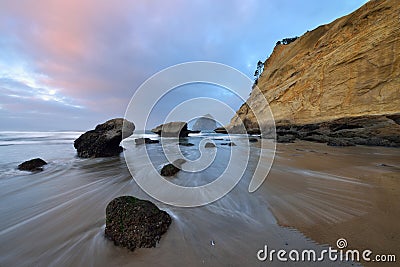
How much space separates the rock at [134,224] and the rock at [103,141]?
7.04 meters

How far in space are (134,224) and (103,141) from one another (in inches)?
297

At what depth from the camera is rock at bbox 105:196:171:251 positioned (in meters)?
1.81

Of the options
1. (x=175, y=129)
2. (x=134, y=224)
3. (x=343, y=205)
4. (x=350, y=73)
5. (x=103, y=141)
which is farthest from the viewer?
(x=175, y=129)

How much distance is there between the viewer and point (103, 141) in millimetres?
8250

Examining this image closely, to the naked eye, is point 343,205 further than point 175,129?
No

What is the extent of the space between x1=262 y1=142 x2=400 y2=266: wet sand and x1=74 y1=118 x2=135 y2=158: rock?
7.57 m

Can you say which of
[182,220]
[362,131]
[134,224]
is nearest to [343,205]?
[182,220]

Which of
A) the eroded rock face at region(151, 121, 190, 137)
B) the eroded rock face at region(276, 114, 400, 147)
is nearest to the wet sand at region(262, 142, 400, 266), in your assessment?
the eroded rock face at region(276, 114, 400, 147)

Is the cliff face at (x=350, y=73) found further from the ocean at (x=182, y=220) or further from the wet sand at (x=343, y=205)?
the ocean at (x=182, y=220)

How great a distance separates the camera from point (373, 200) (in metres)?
2.75

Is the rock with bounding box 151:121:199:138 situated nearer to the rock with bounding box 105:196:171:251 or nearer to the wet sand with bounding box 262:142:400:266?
the wet sand with bounding box 262:142:400:266

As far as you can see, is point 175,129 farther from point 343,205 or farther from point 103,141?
point 343,205

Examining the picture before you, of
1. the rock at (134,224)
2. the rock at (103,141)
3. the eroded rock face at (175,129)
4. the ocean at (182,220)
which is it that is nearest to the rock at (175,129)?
the eroded rock face at (175,129)

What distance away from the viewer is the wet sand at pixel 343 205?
1.86m
